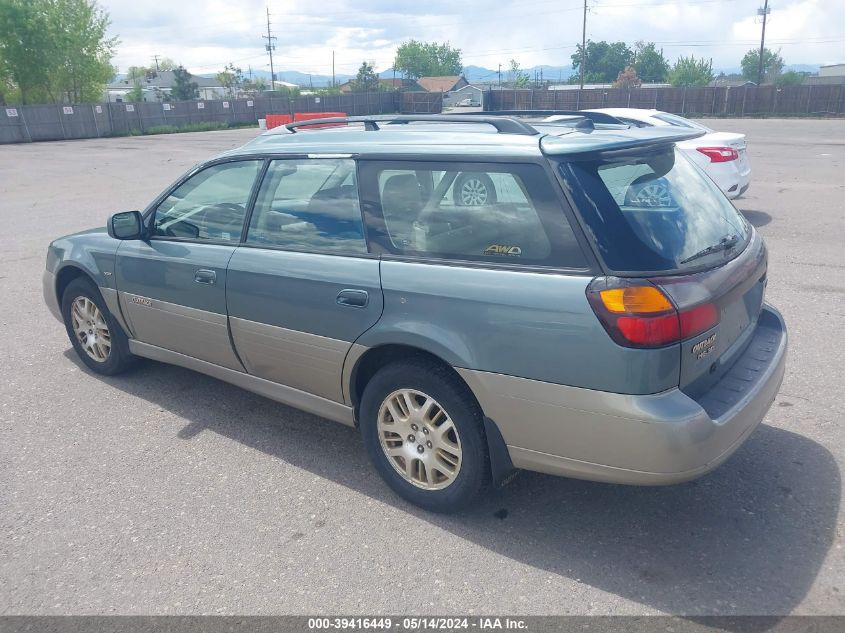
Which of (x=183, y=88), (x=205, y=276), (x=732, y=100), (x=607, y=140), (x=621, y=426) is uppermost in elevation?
(x=183, y=88)

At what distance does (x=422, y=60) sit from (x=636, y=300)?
522ft

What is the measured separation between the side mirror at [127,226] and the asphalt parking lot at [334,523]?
1.12m

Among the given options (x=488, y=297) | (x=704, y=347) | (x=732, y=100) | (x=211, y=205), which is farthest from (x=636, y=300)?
(x=732, y=100)

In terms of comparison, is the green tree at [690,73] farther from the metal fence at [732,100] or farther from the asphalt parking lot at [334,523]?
the asphalt parking lot at [334,523]

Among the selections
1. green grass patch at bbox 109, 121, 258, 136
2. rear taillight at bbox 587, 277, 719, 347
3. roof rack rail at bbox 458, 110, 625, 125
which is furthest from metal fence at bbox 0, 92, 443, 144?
rear taillight at bbox 587, 277, 719, 347

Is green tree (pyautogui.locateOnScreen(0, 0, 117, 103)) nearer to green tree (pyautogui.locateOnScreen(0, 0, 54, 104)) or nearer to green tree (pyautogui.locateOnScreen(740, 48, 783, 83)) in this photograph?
green tree (pyautogui.locateOnScreen(0, 0, 54, 104))

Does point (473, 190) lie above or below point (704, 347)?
above

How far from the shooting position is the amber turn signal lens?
2680 millimetres

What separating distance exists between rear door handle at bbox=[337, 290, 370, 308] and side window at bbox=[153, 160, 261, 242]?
952mm

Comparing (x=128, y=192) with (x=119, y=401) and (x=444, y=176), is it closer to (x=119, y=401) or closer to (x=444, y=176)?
(x=119, y=401)

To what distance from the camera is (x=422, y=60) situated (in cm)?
15212

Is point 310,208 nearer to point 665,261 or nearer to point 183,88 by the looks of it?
→ point 665,261

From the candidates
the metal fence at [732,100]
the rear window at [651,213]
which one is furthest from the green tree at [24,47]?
the rear window at [651,213]

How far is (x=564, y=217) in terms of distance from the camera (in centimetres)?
285
